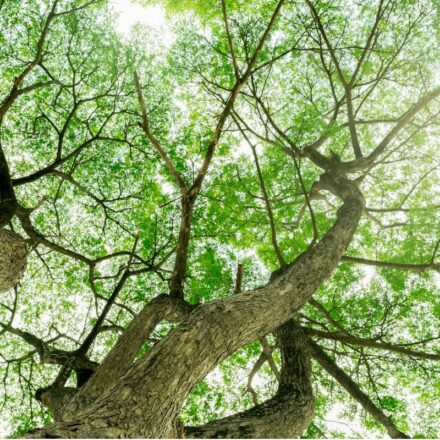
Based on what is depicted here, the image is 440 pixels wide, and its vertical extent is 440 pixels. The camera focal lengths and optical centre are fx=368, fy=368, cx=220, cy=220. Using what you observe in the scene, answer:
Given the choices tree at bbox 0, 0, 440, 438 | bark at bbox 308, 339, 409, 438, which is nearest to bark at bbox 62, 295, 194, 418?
tree at bbox 0, 0, 440, 438

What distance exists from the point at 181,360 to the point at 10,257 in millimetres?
4301

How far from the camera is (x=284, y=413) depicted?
13.1 ft

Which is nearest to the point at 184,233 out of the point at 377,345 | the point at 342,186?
the point at 342,186

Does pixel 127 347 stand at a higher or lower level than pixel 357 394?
lower

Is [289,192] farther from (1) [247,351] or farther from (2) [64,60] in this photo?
→ (2) [64,60]

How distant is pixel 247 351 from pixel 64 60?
29.2ft

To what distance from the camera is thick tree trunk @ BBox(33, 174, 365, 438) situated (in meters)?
2.40

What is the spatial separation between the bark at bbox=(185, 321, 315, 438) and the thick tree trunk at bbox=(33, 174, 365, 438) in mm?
622

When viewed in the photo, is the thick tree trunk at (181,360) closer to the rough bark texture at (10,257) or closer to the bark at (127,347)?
the bark at (127,347)

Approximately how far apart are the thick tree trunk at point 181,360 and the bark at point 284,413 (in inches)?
24.5

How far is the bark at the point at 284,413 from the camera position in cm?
342

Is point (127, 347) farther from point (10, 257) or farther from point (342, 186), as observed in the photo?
point (342, 186)

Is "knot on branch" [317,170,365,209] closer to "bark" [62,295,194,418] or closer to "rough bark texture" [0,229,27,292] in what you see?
"bark" [62,295,194,418]

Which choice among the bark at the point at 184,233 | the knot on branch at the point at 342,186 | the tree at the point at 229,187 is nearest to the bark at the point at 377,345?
the tree at the point at 229,187
